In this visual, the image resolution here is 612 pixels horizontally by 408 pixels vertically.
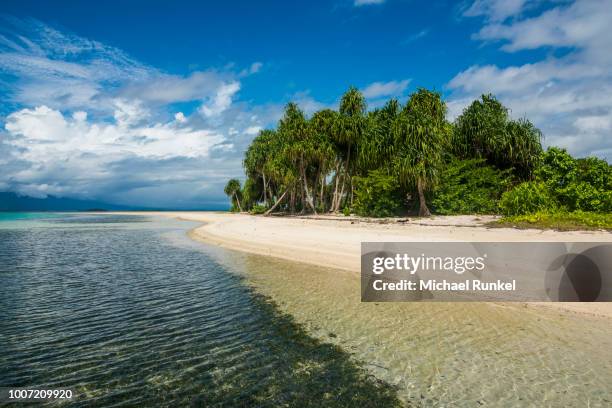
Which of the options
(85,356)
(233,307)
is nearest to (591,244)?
(233,307)

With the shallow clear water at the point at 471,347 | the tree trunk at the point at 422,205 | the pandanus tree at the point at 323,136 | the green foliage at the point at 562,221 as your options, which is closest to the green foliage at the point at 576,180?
the green foliage at the point at 562,221

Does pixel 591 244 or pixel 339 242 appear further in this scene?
pixel 339 242

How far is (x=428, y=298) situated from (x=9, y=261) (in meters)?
20.3

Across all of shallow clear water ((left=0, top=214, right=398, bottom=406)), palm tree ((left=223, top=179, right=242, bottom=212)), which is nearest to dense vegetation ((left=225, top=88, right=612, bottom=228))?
shallow clear water ((left=0, top=214, right=398, bottom=406))

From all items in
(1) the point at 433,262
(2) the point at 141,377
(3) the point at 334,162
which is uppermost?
(3) the point at 334,162

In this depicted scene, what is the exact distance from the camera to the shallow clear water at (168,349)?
5.27 m

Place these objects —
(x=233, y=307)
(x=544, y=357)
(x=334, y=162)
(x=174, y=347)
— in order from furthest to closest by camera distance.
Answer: (x=334, y=162), (x=233, y=307), (x=174, y=347), (x=544, y=357)

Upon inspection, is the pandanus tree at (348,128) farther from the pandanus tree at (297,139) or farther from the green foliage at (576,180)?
the green foliage at (576,180)

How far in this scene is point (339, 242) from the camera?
1778 cm

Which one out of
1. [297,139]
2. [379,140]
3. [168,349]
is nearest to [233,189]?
[297,139]

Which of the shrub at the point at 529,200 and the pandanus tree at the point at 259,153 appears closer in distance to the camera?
the shrub at the point at 529,200

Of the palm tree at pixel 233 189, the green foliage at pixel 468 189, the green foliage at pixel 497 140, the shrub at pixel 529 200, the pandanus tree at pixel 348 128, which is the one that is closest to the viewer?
the shrub at pixel 529 200

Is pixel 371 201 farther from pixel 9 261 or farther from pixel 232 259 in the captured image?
pixel 9 261

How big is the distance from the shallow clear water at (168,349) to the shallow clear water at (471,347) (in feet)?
2.05
